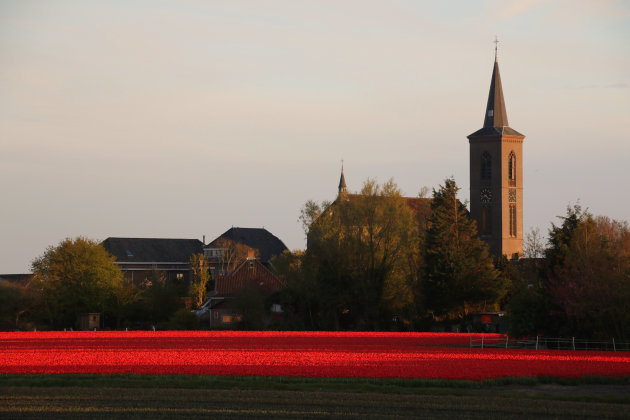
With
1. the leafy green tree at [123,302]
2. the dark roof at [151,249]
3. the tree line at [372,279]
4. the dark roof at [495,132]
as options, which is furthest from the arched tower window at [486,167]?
the leafy green tree at [123,302]

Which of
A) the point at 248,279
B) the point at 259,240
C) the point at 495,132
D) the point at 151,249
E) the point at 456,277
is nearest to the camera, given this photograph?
the point at 456,277

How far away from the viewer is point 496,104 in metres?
140

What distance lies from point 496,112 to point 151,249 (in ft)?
195

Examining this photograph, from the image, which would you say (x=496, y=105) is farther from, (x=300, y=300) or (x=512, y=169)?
(x=300, y=300)

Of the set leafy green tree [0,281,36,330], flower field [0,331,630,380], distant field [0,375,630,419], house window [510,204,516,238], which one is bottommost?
distant field [0,375,630,419]

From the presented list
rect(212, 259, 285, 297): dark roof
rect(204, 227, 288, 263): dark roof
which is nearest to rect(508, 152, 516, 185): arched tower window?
rect(204, 227, 288, 263): dark roof

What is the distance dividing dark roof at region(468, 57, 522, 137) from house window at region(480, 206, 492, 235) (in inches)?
464

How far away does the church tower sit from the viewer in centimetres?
13825

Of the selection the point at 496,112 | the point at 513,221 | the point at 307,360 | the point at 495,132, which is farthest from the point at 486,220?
the point at 307,360

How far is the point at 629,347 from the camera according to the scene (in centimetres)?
4700

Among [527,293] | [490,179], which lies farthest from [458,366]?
[490,179]

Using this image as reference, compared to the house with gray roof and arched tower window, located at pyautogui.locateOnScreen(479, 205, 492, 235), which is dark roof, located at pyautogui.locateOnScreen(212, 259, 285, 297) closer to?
the house with gray roof

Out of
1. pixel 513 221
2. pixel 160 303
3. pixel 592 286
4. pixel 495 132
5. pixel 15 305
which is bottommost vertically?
pixel 15 305

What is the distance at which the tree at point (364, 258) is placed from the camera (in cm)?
7688
